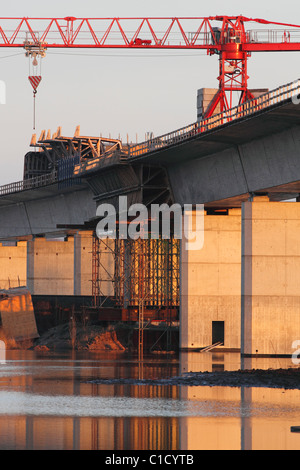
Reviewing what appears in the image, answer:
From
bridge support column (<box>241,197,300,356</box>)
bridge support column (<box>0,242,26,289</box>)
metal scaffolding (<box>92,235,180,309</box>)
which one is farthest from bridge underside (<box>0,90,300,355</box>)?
bridge support column (<box>0,242,26,289</box>)

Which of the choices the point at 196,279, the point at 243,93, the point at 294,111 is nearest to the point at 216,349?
the point at 196,279

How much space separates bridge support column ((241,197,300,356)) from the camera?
171ft

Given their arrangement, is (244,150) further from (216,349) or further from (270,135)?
(216,349)

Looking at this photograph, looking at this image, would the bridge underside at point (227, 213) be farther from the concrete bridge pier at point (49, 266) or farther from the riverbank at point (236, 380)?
the concrete bridge pier at point (49, 266)

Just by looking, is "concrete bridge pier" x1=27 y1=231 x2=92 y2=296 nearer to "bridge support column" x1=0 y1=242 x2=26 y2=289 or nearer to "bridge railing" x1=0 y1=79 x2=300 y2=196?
"bridge support column" x1=0 y1=242 x2=26 y2=289

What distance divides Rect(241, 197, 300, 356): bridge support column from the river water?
31.9 feet

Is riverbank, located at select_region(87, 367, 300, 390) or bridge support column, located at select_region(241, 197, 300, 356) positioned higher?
bridge support column, located at select_region(241, 197, 300, 356)

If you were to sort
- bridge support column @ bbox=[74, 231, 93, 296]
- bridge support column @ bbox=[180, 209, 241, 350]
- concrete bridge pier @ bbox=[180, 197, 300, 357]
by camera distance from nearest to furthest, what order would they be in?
concrete bridge pier @ bbox=[180, 197, 300, 357], bridge support column @ bbox=[180, 209, 241, 350], bridge support column @ bbox=[74, 231, 93, 296]

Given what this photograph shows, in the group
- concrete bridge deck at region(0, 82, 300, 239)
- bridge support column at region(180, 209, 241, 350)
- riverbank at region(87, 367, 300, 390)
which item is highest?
concrete bridge deck at region(0, 82, 300, 239)

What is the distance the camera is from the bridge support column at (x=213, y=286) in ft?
203

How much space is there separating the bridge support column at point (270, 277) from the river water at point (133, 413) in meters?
9.72

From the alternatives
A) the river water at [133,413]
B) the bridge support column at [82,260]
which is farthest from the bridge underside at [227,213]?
the river water at [133,413]

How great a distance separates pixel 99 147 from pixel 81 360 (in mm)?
50728

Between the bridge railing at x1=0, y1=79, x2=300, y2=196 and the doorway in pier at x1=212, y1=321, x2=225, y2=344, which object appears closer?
the bridge railing at x1=0, y1=79, x2=300, y2=196
